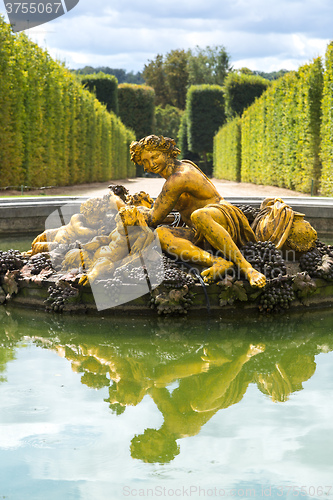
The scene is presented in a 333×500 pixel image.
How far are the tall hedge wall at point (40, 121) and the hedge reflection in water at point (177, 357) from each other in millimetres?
11274

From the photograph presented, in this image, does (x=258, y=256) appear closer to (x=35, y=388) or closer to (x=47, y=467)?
(x=35, y=388)

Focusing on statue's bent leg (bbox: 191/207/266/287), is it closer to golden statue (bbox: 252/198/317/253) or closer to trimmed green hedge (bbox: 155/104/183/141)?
golden statue (bbox: 252/198/317/253)

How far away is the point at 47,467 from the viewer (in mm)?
2607

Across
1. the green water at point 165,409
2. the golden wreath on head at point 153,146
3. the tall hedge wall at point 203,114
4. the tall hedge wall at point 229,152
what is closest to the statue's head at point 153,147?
the golden wreath on head at point 153,146

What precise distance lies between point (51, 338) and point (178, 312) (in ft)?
3.58

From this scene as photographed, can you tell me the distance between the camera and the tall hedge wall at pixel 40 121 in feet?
49.7

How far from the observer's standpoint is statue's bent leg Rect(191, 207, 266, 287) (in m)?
4.93

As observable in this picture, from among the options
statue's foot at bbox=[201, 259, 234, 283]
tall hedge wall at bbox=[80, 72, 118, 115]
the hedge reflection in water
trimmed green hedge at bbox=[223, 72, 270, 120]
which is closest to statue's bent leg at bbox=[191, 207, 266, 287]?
statue's foot at bbox=[201, 259, 234, 283]

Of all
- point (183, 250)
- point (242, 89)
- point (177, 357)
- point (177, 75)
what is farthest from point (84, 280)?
point (177, 75)

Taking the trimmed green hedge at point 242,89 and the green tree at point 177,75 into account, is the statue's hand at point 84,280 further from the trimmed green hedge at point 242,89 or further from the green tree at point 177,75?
the green tree at point 177,75

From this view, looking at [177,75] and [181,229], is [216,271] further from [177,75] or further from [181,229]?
[177,75]

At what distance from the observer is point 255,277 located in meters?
4.87

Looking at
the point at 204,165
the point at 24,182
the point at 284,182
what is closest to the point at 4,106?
the point at 24,182

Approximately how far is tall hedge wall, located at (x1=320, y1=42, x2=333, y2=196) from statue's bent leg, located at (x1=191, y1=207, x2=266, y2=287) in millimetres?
10250
